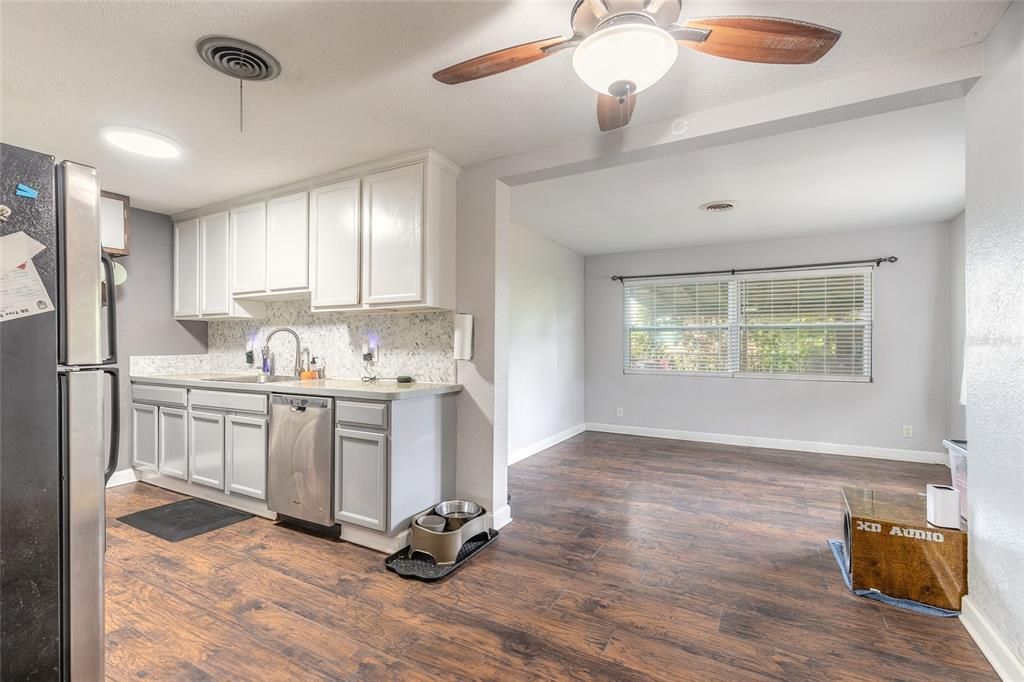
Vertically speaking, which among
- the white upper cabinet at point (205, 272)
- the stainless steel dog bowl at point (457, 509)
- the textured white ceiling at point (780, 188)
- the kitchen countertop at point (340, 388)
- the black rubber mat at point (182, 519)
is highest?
the textured white ceiling at point (780, 188)

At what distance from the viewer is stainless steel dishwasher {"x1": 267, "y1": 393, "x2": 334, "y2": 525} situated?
2797 millimetres

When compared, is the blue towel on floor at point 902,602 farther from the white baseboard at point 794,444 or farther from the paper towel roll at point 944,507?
the white baseboard at point 794,444

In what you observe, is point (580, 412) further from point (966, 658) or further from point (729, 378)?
point (966, 658)

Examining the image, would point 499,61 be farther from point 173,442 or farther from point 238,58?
point 173,442

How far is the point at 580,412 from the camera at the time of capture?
6.30m

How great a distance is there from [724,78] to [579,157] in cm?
85

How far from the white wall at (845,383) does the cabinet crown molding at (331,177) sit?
3.79 m

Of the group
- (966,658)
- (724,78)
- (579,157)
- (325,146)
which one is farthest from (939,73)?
(325,146)

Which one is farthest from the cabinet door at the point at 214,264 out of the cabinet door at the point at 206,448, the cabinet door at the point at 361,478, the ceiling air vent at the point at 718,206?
the ceiling air vent at the point at 718,206

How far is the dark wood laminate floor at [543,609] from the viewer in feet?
5.70

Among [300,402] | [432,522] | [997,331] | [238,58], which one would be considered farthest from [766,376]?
[238,58]

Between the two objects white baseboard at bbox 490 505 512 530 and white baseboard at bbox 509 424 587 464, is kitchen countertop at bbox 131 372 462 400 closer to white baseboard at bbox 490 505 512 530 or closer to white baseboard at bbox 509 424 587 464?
white baseboard at bbox 490 505 512 530

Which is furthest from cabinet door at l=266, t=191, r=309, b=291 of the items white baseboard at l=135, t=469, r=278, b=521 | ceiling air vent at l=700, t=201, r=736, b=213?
ceiling air vent at l=700, t=201, r=736, b=213

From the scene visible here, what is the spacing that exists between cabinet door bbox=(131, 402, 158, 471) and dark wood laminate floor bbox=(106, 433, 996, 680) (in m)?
0.56
